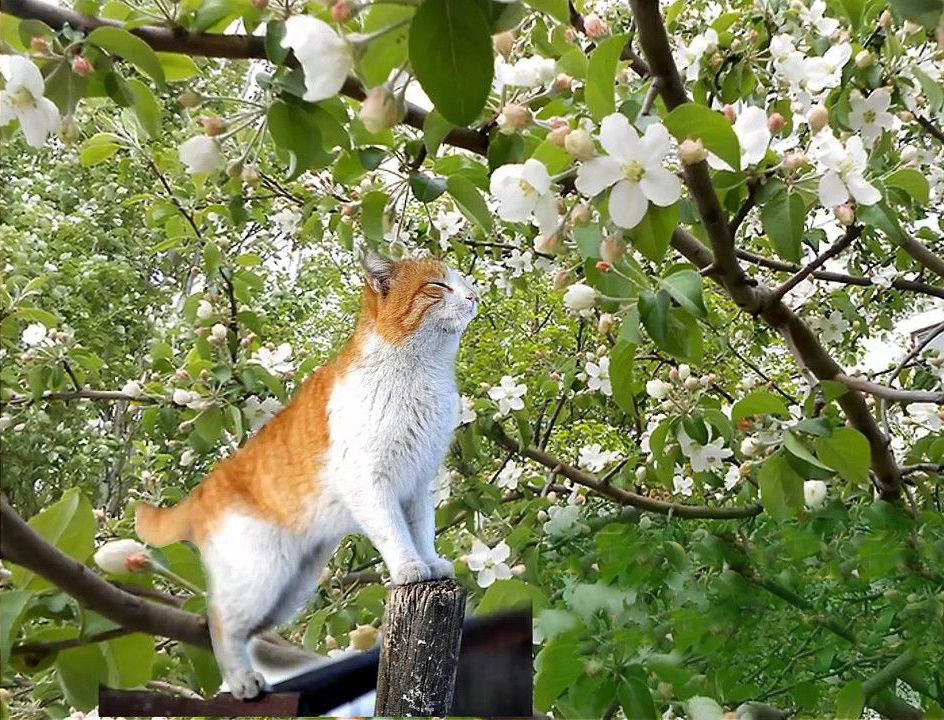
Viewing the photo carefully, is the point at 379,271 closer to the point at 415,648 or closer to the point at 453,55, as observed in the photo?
the point at 415,648

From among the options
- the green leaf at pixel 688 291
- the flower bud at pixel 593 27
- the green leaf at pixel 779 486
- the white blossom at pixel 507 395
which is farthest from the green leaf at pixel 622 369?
the flower bud at pixel 593 27

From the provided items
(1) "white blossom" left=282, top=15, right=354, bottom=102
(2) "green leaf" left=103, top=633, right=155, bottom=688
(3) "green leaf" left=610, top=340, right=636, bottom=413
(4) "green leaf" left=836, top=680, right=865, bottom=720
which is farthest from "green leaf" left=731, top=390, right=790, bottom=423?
(2) "green leaf" left=103, top=633, right=155, bottom=688

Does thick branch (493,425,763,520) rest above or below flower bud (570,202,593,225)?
below

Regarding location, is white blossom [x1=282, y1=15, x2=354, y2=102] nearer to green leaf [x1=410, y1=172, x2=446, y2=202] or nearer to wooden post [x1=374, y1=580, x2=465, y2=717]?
green leaf [x1=410, y1=172, x2=446, y2=202]

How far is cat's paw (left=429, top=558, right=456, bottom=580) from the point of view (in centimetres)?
126

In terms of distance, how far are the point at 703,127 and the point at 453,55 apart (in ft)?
1.14

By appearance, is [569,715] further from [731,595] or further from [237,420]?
[237,420]

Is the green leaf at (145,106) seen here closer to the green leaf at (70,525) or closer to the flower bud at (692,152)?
the green leaf at (70,525)

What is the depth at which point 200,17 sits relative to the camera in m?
0.98

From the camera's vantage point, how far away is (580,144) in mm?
826

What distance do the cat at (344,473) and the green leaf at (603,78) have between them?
0.51m

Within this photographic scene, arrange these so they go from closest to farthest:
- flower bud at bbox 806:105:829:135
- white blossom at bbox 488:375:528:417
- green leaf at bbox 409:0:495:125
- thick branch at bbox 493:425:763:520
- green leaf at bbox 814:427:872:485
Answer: green leaf at bbox 409:0:495:125 → flower bud at bbox 806:105:829:135 → green leaf at bbox 814:427:872:485 → white blossom at bbox 488:375:528:417 → thick branch at bbox 493:425:763:520

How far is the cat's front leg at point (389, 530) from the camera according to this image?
48.9 inches

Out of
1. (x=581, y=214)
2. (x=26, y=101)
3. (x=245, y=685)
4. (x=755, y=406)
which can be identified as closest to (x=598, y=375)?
(x=755, y=406)
